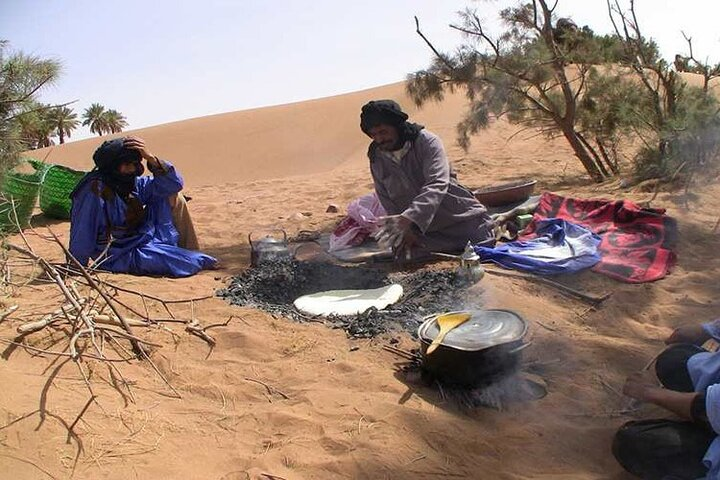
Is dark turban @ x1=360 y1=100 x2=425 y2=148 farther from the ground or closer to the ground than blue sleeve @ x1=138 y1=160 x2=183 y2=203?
farther from the ground

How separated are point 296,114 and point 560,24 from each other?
19.0m

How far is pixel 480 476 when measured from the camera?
2283 mm

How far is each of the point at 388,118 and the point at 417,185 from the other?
613mm

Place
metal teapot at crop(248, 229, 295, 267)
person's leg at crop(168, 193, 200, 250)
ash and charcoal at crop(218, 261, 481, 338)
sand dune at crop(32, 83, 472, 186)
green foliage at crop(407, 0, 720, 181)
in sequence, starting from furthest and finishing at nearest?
sand dune at crop(32, 83, 472, 186) < green foliage at crop(407, 0, 720, 181) < person's leg at crop(168, 193, 200, 250) < metal teapot at crop(248, 229, 295, 267) < ash and charcoal at crop(218, 261, 481, 338)

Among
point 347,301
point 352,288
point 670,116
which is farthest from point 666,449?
point 670,116

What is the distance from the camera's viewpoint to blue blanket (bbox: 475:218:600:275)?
14.4 feet

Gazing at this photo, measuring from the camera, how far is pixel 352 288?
4367 millimetres

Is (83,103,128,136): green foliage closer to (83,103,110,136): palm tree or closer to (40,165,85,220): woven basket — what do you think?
(83,103,110,136): palm tree

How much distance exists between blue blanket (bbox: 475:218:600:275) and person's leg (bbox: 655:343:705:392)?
5.80 ft

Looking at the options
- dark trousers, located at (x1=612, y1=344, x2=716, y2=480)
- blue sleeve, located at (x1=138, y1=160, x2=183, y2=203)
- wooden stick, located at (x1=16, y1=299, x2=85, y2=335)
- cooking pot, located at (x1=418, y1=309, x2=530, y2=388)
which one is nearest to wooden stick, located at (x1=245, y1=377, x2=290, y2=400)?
cooking pot, located at (x1=418, y1=309, x2=530, y2=388)

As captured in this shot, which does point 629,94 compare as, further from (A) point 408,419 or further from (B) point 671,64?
(A) point 408,419

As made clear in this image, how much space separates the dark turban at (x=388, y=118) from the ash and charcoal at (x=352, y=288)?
3.66 feet

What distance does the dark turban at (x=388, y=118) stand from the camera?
183 inches

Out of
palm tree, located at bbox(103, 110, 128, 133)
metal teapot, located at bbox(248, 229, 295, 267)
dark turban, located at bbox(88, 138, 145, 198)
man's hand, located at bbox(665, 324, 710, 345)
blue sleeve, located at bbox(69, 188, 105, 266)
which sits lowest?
man's hand, located at bbox(665, 324, 710, 345)
